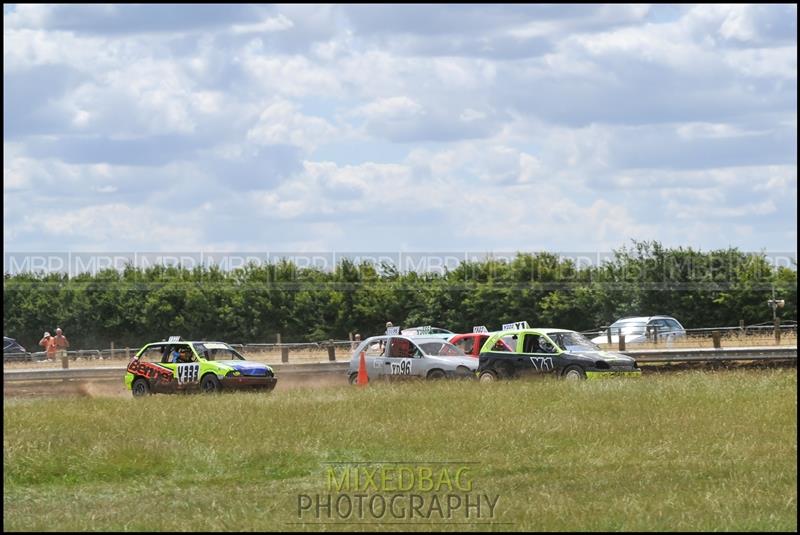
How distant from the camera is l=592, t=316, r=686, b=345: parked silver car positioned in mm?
41375

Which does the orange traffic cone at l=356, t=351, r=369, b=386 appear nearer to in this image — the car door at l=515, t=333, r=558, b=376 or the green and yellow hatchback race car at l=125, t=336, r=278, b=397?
the green and yellow hatchback race car at l=125, t=336, r=278, b=397

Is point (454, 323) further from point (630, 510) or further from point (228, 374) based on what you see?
point (630, 510)

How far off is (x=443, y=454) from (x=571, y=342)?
11502 mm

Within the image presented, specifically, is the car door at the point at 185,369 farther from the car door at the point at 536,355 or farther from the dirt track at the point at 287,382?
the car door at the point at 536,355

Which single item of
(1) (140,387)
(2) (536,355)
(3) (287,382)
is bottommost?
(3) (287,382)

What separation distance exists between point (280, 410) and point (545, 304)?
150ft

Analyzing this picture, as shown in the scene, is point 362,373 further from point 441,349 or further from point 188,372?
point 188,372

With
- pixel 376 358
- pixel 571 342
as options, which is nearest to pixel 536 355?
pixel 571 342

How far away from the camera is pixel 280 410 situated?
781 inches

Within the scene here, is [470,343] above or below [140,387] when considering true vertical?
above

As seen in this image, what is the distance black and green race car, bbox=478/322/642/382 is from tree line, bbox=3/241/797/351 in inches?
1375

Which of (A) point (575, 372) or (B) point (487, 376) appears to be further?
(B) point (487, 376)

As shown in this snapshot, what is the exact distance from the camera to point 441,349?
2886cm

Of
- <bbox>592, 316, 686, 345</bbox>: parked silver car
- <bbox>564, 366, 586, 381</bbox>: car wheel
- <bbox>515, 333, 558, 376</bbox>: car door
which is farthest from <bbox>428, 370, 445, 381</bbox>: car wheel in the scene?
<bbox>592, 316, 686, 345</bbox>: parked silver car
